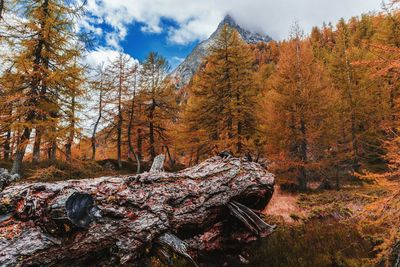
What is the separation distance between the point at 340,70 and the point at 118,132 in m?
22.9

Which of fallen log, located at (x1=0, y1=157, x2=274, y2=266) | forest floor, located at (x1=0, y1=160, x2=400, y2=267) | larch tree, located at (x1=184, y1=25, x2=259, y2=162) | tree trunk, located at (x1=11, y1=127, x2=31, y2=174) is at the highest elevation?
larch tree, located at (x1=184, y1=25, x2=259, y2=162)

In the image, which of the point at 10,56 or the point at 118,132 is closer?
the point at 10,56

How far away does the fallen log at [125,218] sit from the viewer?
3102mm

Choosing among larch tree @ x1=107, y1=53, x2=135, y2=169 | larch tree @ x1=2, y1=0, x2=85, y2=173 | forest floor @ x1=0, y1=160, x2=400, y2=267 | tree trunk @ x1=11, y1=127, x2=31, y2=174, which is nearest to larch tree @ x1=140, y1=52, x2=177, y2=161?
larch tree @ x1=107, y1=53, x2=135, y2=169

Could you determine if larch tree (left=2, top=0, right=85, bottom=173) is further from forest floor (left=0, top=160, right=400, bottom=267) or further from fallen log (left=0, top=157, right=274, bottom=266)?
forest floor (left=0, top=160, right=400, bottom=267)

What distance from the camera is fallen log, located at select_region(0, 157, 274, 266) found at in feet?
10.2

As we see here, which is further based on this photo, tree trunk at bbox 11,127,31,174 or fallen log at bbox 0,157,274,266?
tree trunk at bbox 11,127,31,174

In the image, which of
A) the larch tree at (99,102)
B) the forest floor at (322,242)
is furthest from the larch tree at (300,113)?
the larch tree at (99,102)

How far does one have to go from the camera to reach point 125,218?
367cm

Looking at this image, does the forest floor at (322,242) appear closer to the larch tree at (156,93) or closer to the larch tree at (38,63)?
the larch tree at (38,63)

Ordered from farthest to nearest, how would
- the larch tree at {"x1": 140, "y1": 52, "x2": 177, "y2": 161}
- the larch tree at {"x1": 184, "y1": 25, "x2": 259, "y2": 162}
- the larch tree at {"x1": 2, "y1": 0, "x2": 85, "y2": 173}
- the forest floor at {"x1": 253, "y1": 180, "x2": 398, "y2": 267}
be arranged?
the larch tree at {"x1": 140, "y1": 52, "x2": 177, "y2": 161}, the larch tree at {"x1": 184, "y1": 25, "x2": 259, "y2": 162}, the larch tree at {"x1": 2, "y1": 0, "x2": 85, "y2": 173}, the forest floor at {"x1": 253, "y1": 180, "x2": 398, "y2": 267}

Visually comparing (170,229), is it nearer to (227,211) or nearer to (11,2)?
(227,211)

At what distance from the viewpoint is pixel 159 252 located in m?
3.86

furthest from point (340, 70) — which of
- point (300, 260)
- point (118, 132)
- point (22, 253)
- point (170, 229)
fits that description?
point (22, 253)
